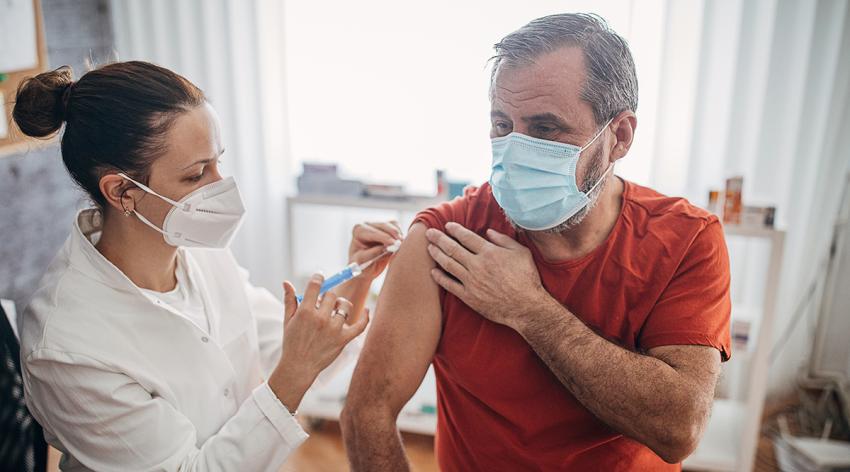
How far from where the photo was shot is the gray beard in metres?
1.34

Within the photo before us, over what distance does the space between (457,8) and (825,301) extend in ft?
6.47

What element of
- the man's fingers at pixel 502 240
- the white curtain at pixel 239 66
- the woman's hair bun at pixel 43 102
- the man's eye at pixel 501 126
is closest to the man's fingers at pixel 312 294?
the man's fingers at pixel 502 240

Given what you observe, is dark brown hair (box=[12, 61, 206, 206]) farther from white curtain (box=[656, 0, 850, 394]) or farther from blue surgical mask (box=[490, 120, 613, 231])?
white curtain (box=[656, 0, 850, 394])

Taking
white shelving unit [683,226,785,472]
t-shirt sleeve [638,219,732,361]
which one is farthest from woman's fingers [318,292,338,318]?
white shelving unit [683,226,785,472]

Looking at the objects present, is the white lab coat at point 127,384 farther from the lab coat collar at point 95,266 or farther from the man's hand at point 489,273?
the man's hand at point 489,273

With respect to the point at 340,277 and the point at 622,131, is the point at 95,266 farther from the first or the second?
the point at 622,131

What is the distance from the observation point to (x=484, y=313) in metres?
1.27

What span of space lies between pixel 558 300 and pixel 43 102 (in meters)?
1.08

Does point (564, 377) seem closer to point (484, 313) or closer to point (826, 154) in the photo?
point (484, 313)

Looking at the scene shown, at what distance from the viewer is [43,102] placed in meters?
1.28

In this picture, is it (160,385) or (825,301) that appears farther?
(825,301)

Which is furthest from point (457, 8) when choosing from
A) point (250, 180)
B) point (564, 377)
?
point (564, 377)

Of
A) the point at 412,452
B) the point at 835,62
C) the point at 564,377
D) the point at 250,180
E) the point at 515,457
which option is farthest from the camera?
the point at 250,180

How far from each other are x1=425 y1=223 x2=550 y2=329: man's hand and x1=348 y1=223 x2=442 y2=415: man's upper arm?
0.04m
